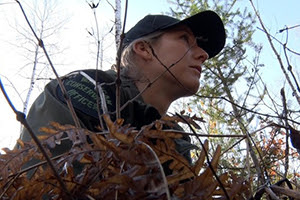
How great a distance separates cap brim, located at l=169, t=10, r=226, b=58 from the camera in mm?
2387

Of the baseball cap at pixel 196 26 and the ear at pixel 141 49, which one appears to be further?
the baseball cap at pixel 196 26

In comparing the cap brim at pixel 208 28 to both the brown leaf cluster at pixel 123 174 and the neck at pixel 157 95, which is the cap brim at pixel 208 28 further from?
the brown leaf cluster at pixel 123 174

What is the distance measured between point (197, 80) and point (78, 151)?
167 cm

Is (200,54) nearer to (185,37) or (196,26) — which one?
(185,37)

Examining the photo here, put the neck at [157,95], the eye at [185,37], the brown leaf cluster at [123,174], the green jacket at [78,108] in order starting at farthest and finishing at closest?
the eye at [185,37] < the neck at [157,95] < the green jacket at [78,108] < the brown leaf cluster at [123,174]

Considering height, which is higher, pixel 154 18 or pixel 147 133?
pixel 154 18

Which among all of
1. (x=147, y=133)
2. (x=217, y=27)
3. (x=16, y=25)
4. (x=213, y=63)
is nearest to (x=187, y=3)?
(x=213, y=63)

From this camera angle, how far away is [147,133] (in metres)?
0.48

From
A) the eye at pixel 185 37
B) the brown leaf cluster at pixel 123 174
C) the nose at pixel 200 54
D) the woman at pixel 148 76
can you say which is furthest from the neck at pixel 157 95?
the brown leaf cluster at pixel 123 174

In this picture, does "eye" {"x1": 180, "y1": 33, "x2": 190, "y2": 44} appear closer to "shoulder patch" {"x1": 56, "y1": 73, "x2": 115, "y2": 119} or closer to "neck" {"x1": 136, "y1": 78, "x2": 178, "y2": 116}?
"neck" {"x1": 136, "y1": 78, "x2": 178, "y2": 116}

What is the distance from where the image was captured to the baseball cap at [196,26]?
7.77 ft

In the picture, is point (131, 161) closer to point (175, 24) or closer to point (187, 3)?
point (175, 24)

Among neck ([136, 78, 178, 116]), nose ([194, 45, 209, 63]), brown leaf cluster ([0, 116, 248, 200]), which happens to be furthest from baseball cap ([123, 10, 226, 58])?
brown leaf cluster ([0, 116, 248, 200])

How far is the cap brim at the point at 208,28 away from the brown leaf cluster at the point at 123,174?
6.26 feet
